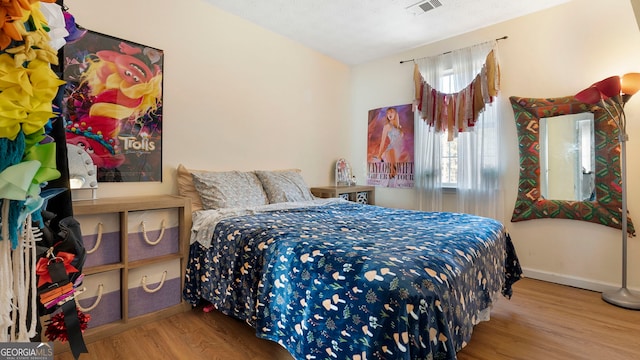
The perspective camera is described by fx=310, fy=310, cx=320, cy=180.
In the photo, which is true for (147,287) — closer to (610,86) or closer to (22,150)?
(22,150)

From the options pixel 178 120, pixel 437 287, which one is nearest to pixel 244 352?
pixel 437 287

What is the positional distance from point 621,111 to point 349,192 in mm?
2463

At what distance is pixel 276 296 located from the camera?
158cm

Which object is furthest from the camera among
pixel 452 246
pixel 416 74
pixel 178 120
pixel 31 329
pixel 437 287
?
A: pixel 416 74

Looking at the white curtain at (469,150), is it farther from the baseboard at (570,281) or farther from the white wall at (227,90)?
the white wall at (227,90)

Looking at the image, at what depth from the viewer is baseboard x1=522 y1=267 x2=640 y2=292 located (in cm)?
263

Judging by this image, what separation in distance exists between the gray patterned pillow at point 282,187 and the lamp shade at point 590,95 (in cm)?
246

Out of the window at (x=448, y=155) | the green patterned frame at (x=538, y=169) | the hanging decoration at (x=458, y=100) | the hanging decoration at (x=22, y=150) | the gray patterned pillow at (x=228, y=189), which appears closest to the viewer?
the hanging decoration at (x=22, y=150)

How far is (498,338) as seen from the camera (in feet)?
6.23

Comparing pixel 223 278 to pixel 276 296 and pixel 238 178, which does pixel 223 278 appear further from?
pixel 238 178

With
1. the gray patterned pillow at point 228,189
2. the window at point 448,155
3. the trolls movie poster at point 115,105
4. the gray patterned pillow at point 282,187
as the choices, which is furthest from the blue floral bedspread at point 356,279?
the window at point 448,155

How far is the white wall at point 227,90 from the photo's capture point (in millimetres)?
2422

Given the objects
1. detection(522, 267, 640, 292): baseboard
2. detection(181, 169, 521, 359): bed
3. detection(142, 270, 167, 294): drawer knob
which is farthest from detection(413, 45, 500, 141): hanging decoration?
detection(142, 270, 167, 294): drawer knob

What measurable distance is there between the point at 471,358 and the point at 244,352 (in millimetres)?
1252
